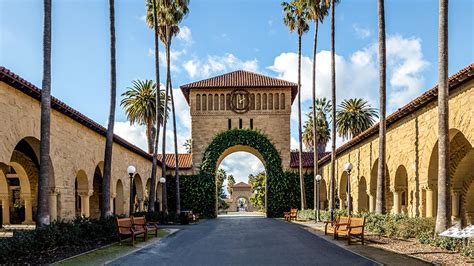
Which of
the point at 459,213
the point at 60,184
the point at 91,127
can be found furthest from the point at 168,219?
the point at 459,213

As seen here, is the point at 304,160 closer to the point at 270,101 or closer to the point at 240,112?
the point at 270,101

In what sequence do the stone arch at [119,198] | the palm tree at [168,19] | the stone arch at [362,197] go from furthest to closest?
the palm tree at [168,19] → the stone arch at [362,197] → the stone arch at [119,198]

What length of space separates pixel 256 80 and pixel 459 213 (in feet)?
96.5

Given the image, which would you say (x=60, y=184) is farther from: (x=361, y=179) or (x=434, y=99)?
(x=361, y=179)

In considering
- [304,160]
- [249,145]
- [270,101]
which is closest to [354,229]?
[249,145]

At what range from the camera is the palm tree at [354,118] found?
61.8 metres

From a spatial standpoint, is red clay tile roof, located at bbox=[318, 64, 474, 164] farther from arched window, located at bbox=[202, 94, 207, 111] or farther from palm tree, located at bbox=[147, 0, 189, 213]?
arched window, located at bbox=[202, 94, 207, 111]

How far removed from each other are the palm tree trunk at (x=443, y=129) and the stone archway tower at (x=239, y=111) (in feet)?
105

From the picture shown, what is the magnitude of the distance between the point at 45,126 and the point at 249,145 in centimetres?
3294

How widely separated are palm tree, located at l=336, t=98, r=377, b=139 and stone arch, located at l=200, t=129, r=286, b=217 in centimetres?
1800

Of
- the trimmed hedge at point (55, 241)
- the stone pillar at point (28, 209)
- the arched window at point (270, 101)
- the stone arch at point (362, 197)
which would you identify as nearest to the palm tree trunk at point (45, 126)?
the trimmed hedge at point (55, 241)

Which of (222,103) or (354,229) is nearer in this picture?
(354,229)

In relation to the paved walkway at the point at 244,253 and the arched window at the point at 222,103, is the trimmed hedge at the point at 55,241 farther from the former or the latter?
the arched window at the point at 222,103

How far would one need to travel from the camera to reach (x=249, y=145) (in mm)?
47188
